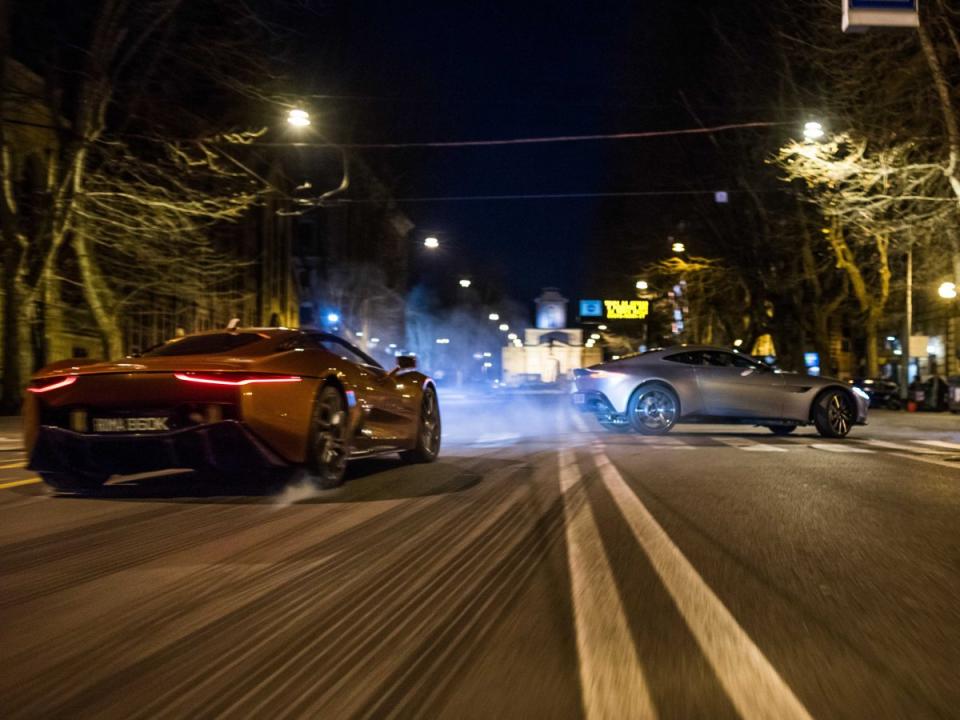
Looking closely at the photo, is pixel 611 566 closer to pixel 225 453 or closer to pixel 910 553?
pixel 910 553

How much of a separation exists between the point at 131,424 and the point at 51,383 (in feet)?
2.40

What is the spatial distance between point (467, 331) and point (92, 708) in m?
101

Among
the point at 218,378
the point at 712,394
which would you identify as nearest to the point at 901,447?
the point at 712,394

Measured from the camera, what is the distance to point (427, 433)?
10273 millimetres

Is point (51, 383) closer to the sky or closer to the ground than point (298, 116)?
closer to the ground

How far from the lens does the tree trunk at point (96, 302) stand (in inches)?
882

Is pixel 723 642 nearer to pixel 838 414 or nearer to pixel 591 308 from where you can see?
pixel 838 414

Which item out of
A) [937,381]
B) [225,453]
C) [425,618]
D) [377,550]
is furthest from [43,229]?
[937,381]

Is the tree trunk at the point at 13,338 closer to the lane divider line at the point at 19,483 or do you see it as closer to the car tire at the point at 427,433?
the lane divider line at the point at 19,483

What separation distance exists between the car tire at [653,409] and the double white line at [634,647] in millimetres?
9219

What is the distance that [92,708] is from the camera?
3.01 m

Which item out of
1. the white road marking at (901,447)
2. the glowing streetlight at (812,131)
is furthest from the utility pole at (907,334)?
the white road marking at (901,447)

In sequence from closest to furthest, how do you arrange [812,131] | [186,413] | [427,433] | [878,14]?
[186,413] < [427,433] < [878,14] < [812,131]

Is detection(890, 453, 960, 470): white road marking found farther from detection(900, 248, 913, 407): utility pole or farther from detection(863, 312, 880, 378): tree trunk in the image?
detection(863, 312, 880, 378): tree trunk
